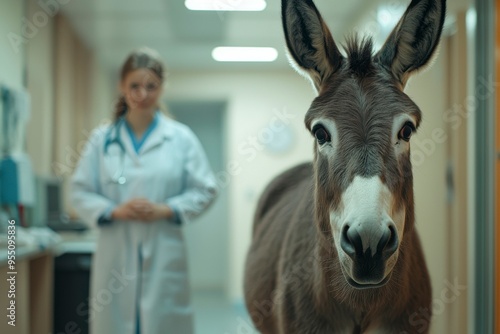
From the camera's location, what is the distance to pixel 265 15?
0.99 m

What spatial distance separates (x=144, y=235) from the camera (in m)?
1.10

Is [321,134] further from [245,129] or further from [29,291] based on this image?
[29,291]

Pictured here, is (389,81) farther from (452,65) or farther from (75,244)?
(75,244)

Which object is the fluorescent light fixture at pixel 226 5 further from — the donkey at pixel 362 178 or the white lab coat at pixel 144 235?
the donkey at pixel 362 178

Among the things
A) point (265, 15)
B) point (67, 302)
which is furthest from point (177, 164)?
point (67, 302)

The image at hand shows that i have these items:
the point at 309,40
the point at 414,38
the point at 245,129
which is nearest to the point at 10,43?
the point at 245,129

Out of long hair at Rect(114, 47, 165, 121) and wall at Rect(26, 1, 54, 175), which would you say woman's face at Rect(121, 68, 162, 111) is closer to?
long hair at Rect(114, 47, 165, 121)

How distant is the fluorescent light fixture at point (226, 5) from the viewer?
1.01m

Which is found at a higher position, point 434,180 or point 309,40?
point 309,40

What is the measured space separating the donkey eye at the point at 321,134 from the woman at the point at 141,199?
0.48m

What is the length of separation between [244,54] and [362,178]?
1.91 ft

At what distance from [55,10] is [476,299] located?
1.10 meters

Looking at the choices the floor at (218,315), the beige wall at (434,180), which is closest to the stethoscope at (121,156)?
the floor at (218,315)

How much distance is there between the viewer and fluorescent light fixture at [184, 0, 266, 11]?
1.01 m
